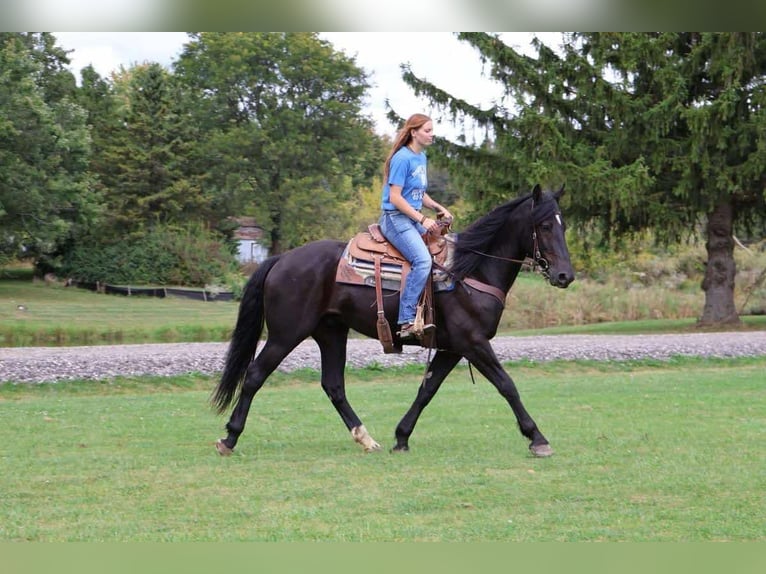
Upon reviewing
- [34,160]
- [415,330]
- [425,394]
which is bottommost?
[425,394]

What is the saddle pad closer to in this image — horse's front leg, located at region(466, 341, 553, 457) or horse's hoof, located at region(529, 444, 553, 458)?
horse's front leg, located at region(466, 341, 553, 457)

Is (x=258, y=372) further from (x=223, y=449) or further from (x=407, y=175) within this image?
(x=407, y=175)

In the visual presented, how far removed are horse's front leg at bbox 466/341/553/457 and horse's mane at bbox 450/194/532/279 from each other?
28.1 inches

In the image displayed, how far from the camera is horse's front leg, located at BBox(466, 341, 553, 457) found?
27.6 ft

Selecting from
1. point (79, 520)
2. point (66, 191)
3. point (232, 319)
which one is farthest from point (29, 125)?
point (79, 520)

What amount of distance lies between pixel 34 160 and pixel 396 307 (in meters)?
32.5

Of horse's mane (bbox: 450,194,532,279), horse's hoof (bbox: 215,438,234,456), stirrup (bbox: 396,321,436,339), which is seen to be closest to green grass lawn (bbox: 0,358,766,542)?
horse's hoof (bbox: 215,438,234,456)

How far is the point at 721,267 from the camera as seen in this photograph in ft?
86.6

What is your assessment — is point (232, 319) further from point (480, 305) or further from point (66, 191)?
point (480, 305)

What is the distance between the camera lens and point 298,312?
8.88m

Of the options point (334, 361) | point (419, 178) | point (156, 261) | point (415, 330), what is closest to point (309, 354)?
point (334, 361)

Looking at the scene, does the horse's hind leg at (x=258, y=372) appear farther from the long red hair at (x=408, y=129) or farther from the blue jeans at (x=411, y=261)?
the long red hair at (x=408, y=129)

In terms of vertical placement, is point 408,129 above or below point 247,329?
Result: above

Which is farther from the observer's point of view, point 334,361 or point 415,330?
point 334,361
